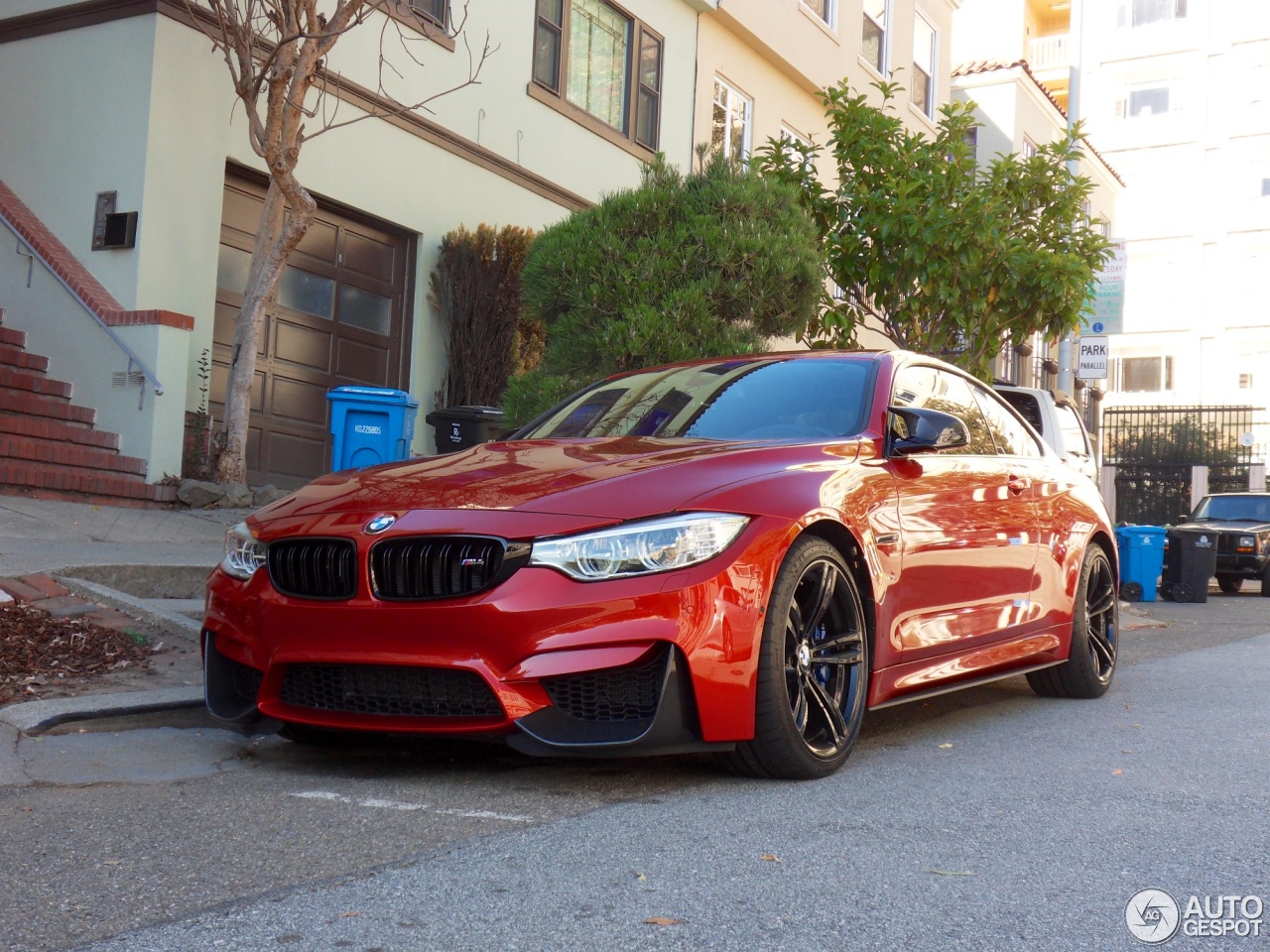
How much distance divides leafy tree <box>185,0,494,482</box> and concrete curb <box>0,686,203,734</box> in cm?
568

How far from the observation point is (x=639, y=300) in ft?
31.0

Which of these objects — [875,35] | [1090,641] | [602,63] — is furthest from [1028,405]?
[875,35]

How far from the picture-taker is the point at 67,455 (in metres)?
10.2

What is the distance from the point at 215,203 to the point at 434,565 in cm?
787

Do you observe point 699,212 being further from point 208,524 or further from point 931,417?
point 931,417

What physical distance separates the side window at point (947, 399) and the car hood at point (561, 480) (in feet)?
2.60

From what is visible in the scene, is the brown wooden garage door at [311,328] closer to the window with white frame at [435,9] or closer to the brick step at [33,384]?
the brick step at [33,384]

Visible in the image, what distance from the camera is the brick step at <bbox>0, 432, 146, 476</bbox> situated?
32.4 feet

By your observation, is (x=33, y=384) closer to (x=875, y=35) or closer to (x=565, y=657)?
(x=565, y=657)

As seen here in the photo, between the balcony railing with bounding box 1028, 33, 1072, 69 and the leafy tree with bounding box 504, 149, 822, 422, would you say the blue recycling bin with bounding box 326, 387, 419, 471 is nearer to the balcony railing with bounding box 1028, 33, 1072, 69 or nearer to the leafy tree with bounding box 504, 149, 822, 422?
the leafy tree with bounding box 504, 149, 822, 422

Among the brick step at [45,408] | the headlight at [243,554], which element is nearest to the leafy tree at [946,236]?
the brick step at [45,408]

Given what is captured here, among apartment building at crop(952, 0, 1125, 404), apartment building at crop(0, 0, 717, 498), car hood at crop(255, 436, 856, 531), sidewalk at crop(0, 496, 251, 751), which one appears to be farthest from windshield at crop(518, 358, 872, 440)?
apartment building at crop(952, 0, 1125, 404)

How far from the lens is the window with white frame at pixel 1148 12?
Answer: 1764 inches

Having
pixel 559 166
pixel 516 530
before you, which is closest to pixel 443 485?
pixel 516 530
